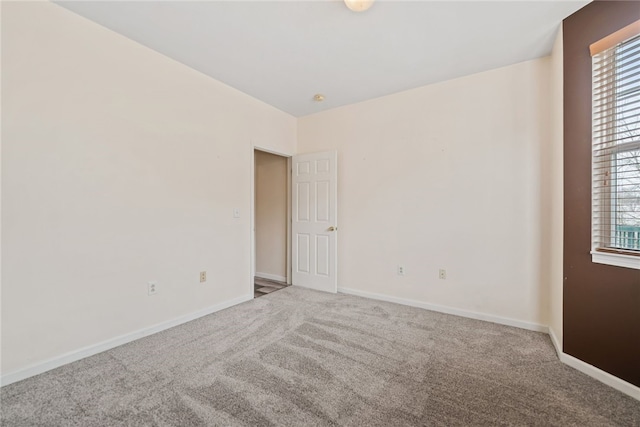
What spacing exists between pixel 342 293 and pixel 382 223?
3.68ft

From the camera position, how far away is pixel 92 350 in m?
2.11

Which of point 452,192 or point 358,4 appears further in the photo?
point 452,192

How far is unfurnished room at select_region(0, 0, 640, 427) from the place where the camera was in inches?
66.1

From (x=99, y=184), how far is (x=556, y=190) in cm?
375

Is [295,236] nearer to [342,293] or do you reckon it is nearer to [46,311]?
[342,293]

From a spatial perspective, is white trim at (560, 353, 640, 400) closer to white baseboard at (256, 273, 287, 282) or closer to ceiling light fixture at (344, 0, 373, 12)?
ceiling light fixture at (344, 0, 373, 12)

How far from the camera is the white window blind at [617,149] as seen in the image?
166cm

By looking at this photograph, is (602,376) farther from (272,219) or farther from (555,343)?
(272,219)

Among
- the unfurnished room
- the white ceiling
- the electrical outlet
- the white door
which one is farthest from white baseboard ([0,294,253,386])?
the white ceiling

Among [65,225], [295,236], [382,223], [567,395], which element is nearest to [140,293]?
[65,225]

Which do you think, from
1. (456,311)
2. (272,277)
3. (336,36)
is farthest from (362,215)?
(336,36)

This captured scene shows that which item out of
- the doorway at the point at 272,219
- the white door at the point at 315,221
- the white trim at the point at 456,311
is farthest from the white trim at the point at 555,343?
the doorway at the point at 272,219

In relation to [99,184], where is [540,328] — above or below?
below

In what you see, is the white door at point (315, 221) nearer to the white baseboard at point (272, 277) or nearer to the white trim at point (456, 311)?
the white baseboard at point (272, 277)
